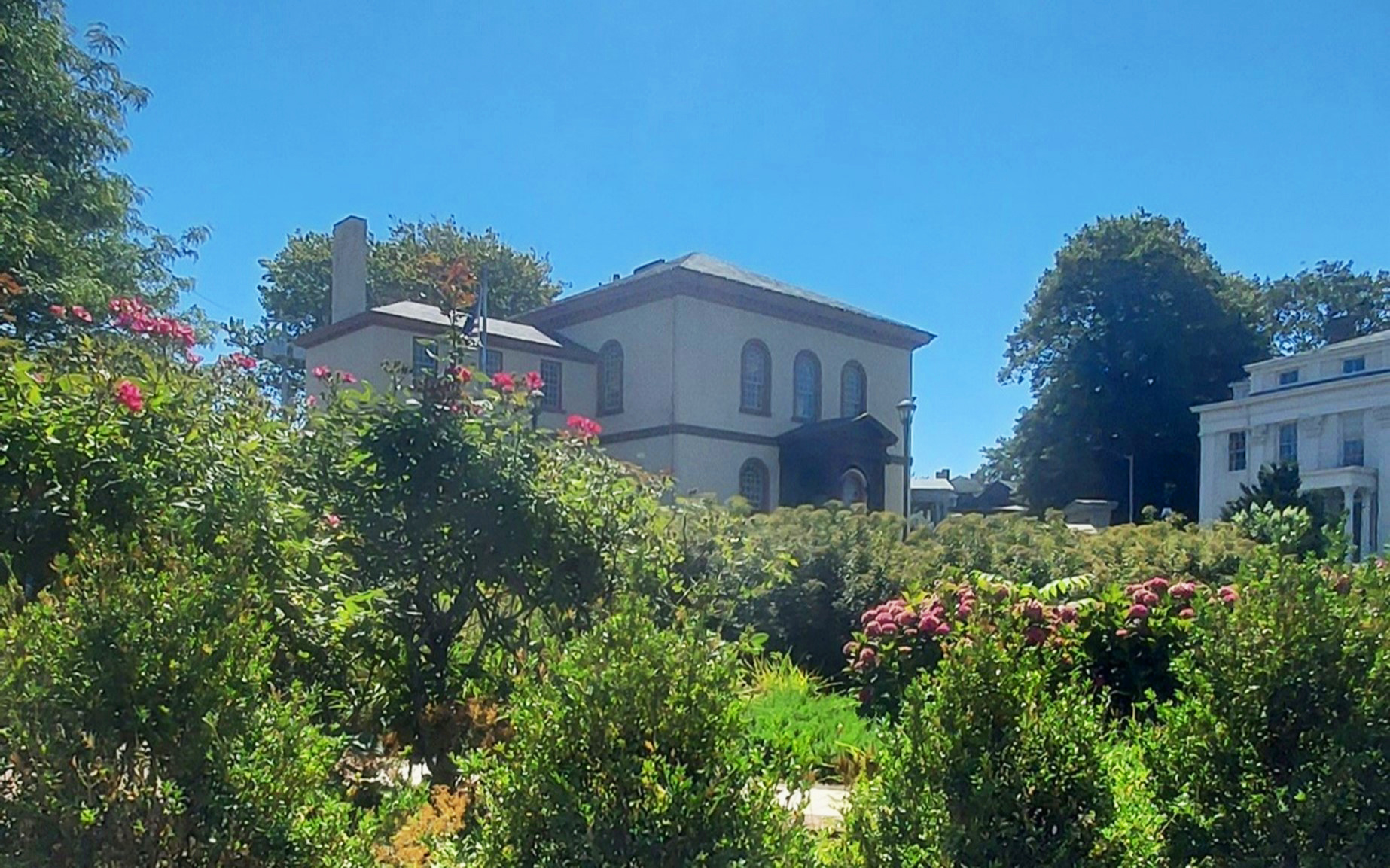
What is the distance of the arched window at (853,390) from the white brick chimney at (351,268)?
13213 mm

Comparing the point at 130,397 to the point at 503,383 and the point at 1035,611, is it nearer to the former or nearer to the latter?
the point at 503,383

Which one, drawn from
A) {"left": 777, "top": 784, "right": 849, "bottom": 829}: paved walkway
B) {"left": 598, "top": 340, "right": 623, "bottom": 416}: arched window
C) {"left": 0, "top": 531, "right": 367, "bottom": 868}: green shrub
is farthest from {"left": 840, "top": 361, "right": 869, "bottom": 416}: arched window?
{"left": 0, "top": 531, "right": 367, "bottom": 868}: green shrub

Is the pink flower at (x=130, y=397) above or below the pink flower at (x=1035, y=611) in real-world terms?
above

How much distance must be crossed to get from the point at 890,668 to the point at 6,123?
1683 cm

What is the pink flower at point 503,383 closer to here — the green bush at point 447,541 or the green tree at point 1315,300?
the green bush at point 447,541

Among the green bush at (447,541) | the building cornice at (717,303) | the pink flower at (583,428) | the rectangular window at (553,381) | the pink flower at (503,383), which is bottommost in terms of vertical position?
the green bush at (447,541)

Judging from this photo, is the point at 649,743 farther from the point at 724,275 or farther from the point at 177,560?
the point at 724,275

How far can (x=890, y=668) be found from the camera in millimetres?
6145

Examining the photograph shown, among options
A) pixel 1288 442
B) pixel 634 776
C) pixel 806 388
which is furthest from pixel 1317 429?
pixel 634 776

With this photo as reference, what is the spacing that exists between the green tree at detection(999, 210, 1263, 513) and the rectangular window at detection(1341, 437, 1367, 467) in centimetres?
836

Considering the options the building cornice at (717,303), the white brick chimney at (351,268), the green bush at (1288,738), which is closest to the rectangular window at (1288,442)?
the building cornice at (717,303)

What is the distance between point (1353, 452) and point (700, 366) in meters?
22.9

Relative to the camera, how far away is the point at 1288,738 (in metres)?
2.46

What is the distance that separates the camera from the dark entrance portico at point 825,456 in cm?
2656
